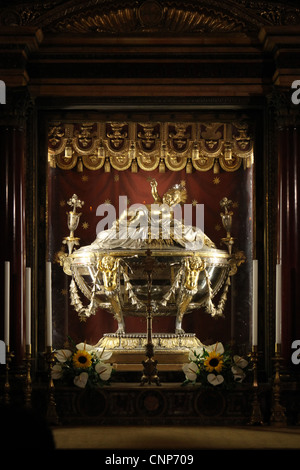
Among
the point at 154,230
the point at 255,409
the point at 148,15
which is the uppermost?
the point at 148,15

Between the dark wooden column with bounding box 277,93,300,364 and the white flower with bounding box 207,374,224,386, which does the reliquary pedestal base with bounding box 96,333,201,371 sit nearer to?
the white flower with bounding box 207,374,224,386

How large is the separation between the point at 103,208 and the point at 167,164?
67 centimetres

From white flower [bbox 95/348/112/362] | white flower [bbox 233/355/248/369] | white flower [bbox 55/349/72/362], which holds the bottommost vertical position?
A: white flower [bbox 233/355/248/369]

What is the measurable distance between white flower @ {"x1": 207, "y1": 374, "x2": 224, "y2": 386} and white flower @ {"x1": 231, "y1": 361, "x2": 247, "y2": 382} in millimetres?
126


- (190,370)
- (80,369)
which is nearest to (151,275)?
(190,370)

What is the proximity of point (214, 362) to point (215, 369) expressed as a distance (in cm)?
7

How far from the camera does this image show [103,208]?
6.96 metres

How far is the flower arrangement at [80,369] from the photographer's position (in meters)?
5.46

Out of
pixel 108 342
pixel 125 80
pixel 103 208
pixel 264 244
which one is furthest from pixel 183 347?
pixel 125 80

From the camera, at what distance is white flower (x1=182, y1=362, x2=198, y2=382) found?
18.1 ft

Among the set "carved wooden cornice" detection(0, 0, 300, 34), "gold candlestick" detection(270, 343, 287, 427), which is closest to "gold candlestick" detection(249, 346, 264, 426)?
"gold candlestick" detection(270, 343, 287, 427)

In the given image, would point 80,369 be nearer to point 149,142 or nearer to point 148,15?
point 149,142

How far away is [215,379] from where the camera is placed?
213 inches
